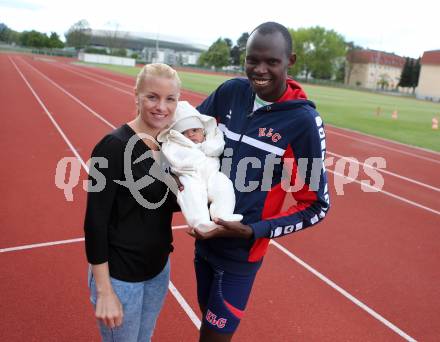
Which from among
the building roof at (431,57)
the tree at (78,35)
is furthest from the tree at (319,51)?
the tree at (78,35)

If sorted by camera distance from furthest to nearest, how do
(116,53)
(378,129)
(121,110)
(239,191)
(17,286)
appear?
1. (116,53)
2. (378,129)
3. (121,110)
4. (17,286)
5. (239,191)

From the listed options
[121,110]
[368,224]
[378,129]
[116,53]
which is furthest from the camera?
[116,53]

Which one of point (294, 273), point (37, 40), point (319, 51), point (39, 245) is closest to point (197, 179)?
point (294, 273)

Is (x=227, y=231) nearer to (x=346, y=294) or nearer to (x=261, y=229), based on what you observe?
(x=261, y=229)

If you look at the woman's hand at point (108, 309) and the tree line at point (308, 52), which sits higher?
the tree line at point (308, 52)

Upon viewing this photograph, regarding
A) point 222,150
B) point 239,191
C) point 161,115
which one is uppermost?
point 161,115

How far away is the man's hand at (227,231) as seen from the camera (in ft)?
6.05

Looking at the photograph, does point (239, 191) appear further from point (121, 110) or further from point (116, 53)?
point (116, 53)

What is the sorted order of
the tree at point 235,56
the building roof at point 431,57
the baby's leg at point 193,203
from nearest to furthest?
1. the baby's leg at point 193,203
2. the building roof at point 431,57
3. the tree at point 235,56

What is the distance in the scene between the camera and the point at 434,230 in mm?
6094

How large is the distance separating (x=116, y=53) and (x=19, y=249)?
87652 mm

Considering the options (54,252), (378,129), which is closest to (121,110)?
(378,129)

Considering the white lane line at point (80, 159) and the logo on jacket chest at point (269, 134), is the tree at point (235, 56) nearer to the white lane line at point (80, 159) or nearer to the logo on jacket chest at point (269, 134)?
the white lane line at point (80, 159)

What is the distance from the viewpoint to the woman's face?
1767mm
